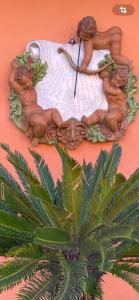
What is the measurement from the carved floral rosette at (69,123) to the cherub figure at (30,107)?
0.19ft

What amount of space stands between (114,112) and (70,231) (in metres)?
2.11

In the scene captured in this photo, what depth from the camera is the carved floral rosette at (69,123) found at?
778cm

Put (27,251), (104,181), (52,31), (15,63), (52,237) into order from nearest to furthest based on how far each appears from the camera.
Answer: (52,237)
(27,251)
(104,181)
(15,63)
(52,31)

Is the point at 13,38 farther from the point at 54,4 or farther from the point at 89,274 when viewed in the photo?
the point at 89,274

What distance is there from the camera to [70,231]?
5.95 meters

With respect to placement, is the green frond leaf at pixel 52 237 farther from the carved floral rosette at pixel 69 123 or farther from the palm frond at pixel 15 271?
the carved floral rosette at pixel 69 123

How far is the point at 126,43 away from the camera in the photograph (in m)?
8.15

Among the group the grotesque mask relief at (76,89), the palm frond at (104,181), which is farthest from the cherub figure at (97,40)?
the palm frond at (104,181)

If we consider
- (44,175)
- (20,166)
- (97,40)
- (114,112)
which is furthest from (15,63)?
(20,166)

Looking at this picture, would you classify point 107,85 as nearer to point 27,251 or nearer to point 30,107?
point 30,107

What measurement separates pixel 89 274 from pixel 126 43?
2.87 metres

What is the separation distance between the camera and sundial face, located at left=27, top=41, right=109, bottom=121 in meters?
7.92

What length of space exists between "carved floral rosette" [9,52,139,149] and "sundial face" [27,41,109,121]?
0.08 metres

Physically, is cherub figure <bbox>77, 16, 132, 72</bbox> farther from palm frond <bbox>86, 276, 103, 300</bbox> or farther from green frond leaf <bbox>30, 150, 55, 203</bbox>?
palm frond <bbox>86, 276, 103, 300</bbox>
